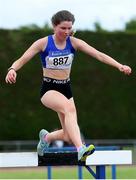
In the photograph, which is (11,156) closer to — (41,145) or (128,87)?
(41,145)

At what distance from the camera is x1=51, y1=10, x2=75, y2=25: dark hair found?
7820 millimetres

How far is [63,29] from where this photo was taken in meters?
7.86

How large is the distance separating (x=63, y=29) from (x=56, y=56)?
0.31m

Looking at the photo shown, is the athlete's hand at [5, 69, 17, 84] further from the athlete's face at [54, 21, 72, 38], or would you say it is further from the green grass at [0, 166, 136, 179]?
the green grass at [0, 166, 136, 179]

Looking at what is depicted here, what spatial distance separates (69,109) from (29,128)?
1619cm

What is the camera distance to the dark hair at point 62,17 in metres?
7.82

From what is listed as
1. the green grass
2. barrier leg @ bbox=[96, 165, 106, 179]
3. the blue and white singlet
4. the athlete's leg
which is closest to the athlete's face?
the blue and white singlet

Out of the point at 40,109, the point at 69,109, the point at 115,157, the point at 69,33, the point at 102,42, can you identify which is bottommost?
the point at 115,157

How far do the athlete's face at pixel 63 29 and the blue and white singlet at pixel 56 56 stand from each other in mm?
138

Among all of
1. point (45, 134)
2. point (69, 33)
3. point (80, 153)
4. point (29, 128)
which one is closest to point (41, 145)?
point (45, 134)

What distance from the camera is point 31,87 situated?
24188mm

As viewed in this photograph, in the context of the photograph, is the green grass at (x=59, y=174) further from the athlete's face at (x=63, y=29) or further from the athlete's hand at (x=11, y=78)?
the athlete's hand at (x=11, y=78)

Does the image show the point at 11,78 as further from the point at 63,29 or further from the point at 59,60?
the point at 63,29

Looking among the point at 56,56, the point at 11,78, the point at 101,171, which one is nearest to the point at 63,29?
the point at 56,56
